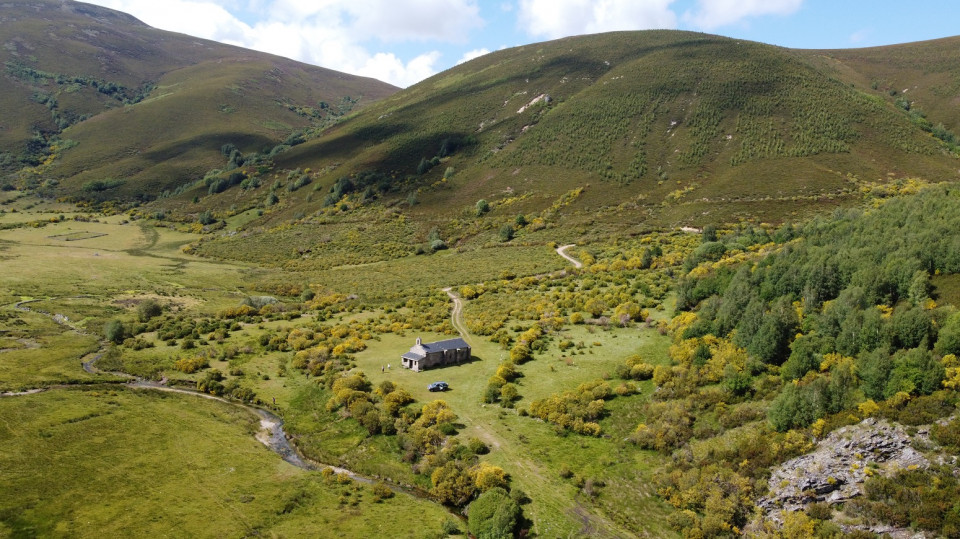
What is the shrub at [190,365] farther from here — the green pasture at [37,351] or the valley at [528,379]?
the green pasture at [37,351]

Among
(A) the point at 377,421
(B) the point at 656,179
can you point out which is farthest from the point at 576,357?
(B) the point at 656,179

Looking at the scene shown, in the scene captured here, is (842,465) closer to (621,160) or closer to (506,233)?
(506,233)

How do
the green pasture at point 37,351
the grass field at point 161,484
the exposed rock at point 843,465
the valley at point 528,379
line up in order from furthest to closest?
the green pasture at point 37,351, the grass field at point 161,484, the valley at point 528,379, the exposed rock at point 843,465

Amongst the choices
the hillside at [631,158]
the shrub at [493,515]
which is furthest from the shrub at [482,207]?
the shrub at [493,515]

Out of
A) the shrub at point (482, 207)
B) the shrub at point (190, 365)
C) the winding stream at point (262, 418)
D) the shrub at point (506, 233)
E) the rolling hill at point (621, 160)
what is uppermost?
the rolling hill at point (621, 160)

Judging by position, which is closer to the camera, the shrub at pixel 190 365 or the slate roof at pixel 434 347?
the slate roof at pixel 434 347

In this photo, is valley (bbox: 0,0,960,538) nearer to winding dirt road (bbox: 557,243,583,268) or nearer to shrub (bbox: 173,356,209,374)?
shrub (bbox: 173,356,209,374)

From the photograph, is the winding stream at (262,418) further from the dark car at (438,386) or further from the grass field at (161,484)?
the dark car at (438,386)

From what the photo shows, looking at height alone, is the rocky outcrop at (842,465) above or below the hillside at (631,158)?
below

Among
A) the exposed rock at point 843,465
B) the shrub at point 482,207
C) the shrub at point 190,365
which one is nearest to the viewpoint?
the exposed rock at point 843,465

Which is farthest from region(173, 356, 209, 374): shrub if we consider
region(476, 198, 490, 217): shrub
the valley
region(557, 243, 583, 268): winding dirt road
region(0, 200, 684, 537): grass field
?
region(476, 198, 490, 217): shrub
